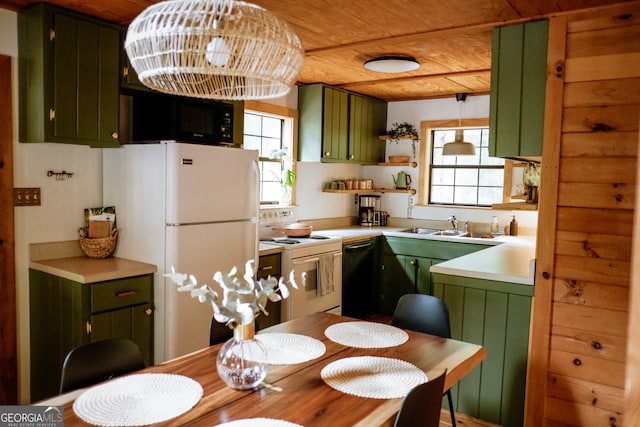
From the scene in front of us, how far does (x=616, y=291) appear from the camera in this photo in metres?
2.51

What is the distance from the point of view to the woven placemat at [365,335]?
215 cm

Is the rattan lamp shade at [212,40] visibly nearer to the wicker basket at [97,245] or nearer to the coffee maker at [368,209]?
the wicker basket at [97,245]

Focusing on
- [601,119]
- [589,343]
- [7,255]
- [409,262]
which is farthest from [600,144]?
[7,255]

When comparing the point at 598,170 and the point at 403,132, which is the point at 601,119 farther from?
the point at 403,132

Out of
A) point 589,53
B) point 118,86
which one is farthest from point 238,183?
point 589,53

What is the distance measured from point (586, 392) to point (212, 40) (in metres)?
2.53

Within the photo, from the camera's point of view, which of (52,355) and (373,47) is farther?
(373,47)

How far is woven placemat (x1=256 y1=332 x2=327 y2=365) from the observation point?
193 cm

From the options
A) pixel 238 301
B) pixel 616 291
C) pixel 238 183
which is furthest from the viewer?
pixel 238 183

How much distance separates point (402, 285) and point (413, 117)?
6.50 feet

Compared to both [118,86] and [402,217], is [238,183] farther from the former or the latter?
[402,217]

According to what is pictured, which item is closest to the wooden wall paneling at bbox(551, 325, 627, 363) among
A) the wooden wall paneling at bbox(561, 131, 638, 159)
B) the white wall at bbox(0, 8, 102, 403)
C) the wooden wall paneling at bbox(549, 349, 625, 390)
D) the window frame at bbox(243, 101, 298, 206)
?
the wooden wall paneling at bbox(549, 349, 625, 390)

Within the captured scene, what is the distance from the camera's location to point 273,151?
15.5ft

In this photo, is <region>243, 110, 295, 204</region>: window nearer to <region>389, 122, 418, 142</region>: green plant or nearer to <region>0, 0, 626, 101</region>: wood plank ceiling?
<region>0, 0, 626, 101</region>: wood plank ceiling
